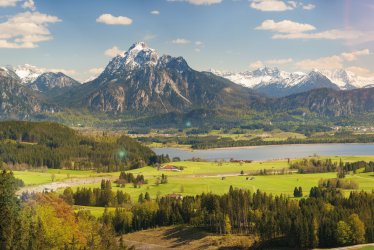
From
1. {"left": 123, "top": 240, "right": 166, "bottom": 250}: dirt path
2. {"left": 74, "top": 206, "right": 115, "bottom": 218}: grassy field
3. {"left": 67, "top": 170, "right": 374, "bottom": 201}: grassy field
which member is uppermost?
{"left": 67, "top": 170, "right": 374, "bottom": 201}: grassy field

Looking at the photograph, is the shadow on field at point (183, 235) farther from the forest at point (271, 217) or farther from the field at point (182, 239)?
the forest at point (271, 217)

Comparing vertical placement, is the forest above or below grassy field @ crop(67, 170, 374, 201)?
below

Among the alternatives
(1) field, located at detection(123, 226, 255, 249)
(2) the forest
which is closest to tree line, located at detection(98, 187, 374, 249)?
(2) the forest

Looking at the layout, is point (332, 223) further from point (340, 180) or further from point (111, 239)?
point (340, 180)

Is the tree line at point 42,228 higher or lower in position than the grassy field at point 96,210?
higher

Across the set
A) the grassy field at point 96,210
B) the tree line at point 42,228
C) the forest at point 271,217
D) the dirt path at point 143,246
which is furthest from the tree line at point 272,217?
the tree line at point 42,228

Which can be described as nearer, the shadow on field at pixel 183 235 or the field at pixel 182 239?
the field at pixel 182 239

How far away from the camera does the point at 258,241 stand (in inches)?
4136

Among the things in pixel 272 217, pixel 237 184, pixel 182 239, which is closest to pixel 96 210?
pixel 182 239

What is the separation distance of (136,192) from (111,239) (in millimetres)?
80422

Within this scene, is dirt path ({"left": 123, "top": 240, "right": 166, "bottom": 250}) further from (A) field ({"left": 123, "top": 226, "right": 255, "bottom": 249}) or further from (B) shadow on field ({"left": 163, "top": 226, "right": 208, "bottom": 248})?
(B) shadow on field ({"left": 163, "top": 226, "right": 208, "bottom": 248})

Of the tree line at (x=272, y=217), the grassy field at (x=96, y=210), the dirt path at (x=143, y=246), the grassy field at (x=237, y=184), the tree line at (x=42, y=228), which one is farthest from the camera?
the grassy field at (x=237, y=184)

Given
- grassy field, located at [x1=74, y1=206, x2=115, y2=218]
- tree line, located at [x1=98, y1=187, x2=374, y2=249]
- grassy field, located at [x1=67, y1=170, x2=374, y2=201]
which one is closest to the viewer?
tree line, located at [x1=98, y1=187, x2=374, y2=249]

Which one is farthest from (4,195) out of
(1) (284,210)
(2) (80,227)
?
(1) (284,210)
